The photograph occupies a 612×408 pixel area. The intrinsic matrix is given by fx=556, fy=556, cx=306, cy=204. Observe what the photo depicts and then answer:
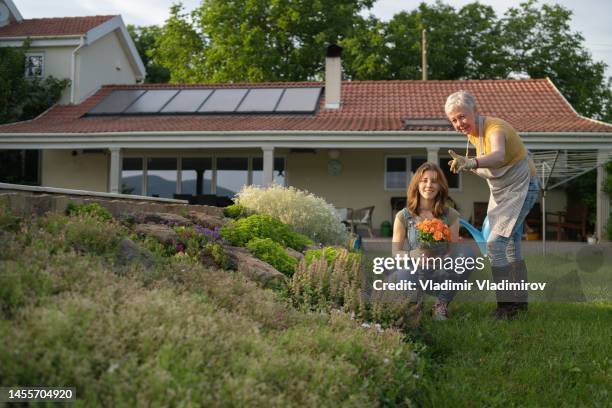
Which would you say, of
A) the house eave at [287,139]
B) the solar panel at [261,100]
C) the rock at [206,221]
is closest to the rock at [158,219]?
the rock at [206,221]

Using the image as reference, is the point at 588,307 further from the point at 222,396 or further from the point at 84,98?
the point at 84,98

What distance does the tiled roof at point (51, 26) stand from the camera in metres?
16.6

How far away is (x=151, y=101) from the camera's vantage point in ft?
51.4

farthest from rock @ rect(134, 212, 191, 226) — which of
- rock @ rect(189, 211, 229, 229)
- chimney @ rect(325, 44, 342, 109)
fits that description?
chimney @ rect(325, 44, 342, 109)

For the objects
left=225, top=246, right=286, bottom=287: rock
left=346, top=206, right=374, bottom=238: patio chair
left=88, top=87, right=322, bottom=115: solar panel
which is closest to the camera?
left=225, top=246, right=286, bottom=287: rock

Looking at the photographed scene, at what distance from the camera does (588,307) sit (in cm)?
505

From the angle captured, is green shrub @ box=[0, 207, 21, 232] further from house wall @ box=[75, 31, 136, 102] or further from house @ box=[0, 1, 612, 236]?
house wall @ box=[75, 31, 136, 102]

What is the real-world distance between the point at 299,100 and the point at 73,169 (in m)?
6.60

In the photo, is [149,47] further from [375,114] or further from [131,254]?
[131,254]

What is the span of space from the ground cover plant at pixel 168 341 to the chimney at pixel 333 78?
11665 mm

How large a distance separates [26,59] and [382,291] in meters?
15.9

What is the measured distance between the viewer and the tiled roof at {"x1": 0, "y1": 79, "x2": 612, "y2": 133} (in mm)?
12797

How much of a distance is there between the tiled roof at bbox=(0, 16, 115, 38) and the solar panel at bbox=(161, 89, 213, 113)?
358 cm

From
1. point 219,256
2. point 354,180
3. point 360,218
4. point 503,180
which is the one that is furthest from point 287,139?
point 503,180
